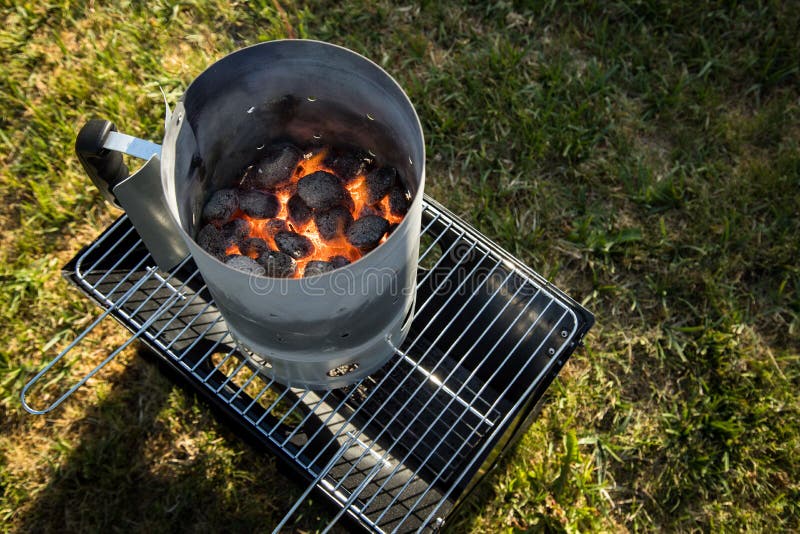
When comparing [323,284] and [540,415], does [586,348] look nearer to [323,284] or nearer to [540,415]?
[540,415]

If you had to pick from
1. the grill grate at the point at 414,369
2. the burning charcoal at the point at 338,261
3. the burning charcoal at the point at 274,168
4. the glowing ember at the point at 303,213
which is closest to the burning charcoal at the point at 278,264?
the glowing ember at the point at 303,213

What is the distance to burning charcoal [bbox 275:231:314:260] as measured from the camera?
1.88m

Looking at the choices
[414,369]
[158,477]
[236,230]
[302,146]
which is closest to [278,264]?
[236,230]

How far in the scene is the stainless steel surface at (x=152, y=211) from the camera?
5.32 feet

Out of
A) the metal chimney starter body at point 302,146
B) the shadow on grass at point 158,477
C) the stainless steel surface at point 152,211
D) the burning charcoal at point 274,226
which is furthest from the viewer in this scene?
the shadow on grass at point 158,477

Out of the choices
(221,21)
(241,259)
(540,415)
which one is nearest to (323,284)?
(241,259)

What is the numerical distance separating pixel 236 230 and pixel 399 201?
469 millimetres

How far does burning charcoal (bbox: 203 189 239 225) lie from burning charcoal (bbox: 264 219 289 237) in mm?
105

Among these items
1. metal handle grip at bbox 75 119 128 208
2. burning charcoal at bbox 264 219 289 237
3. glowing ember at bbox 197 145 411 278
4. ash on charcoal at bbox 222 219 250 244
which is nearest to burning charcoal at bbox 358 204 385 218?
glowing ember at bbox 197 145 411 278

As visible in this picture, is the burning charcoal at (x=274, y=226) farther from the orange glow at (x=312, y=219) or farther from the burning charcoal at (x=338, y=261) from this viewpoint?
the burning charcoal at (x=338, y=261)

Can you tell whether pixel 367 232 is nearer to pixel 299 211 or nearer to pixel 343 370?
pixel 299 211

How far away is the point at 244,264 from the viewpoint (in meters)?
1.76

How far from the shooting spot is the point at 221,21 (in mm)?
3334

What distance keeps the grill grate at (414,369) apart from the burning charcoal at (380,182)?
1.05 feet
